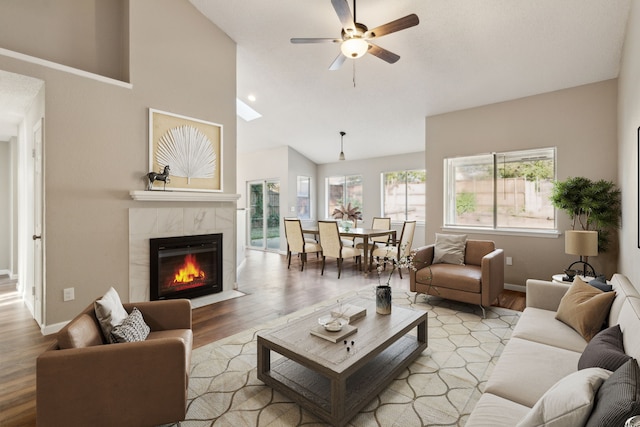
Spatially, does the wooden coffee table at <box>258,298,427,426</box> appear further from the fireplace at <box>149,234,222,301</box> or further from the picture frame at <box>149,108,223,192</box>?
the picture frame at <box>149,108,223,192</box>

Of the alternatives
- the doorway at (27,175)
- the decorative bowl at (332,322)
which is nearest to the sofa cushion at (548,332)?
the decorative bowl at (332,322)

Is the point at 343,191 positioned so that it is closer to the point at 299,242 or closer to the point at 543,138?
the point at 299,242

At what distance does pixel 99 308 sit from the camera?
1.81 meters

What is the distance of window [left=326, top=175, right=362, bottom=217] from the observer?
8297mm

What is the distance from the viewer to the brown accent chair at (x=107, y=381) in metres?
1.45

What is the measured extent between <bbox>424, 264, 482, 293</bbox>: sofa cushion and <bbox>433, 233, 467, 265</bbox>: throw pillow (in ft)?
0.46

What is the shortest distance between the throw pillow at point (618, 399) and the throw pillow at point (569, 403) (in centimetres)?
2

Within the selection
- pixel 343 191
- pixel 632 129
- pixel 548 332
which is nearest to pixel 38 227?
pixel 548 332

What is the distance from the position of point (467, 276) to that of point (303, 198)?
225 inches

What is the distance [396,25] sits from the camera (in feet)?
8.73

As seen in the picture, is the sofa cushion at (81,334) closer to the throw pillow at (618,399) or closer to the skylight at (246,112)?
the throw pillow at (618,399)

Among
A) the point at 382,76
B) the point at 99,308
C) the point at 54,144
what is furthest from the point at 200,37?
the point at 99,308

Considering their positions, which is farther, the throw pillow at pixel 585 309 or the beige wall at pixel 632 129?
the beige wall at pixel 632 129

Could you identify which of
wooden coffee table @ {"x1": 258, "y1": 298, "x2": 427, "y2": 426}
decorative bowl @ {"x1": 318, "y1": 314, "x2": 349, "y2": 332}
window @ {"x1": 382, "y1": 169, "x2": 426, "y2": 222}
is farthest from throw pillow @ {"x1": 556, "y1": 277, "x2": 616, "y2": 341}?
window @ {"x1": 382, "y1": 169, "x2": 426, "y2": 222}
